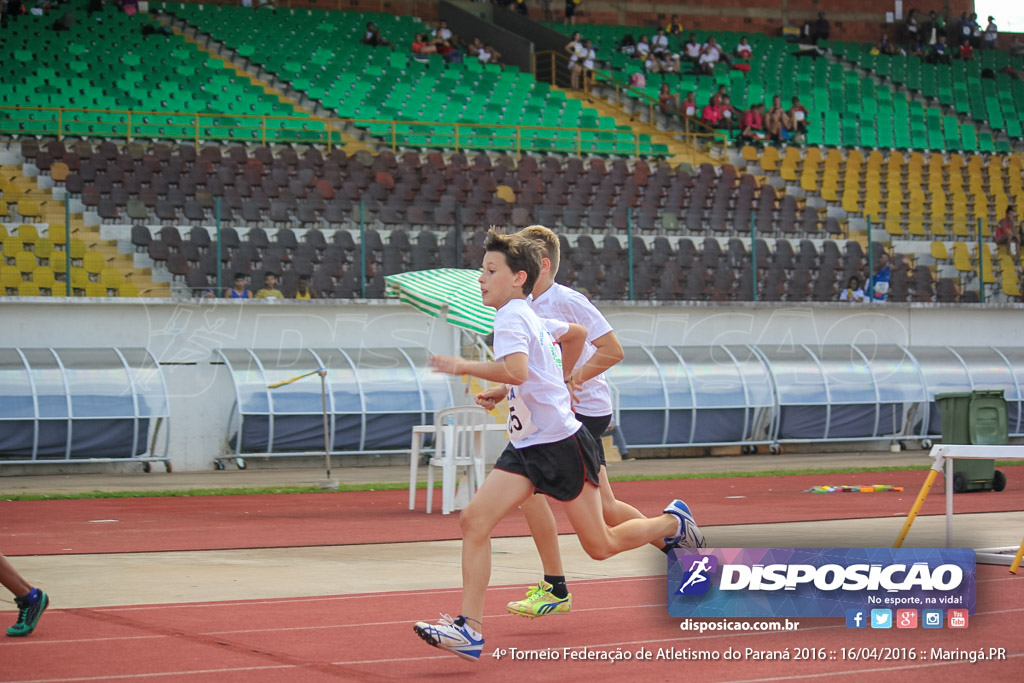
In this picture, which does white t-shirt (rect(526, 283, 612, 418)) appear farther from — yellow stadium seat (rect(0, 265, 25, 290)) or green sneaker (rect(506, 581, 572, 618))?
yellow stadium seat (rect(0, 265, 25, 290))

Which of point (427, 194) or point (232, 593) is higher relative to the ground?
point (427, 194)

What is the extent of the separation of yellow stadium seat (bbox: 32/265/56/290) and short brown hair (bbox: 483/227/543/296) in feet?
58.5

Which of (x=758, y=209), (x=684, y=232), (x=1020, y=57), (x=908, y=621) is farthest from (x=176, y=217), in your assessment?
(x=1020, y=57)

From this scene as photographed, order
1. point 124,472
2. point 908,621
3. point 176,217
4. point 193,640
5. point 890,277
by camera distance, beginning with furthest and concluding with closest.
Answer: point 890,277 → point 176,217 → point 124,472 → point 193,640 → point 908,621

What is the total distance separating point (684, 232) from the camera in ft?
89.6

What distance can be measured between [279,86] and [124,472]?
16.7 m

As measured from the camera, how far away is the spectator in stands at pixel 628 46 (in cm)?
4131

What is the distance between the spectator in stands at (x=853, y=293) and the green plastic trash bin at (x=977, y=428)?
35.6ft

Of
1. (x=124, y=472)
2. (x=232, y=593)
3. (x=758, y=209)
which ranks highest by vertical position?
(x=758, y=209)

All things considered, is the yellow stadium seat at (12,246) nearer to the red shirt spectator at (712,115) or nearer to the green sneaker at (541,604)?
the green sneaker at (541,604)

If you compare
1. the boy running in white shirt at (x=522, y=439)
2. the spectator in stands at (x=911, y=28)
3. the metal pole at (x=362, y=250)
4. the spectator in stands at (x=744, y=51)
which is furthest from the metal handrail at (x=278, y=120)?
the boy running in white shirt at (x=522, y=439)

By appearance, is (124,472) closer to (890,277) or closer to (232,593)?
(232,593)

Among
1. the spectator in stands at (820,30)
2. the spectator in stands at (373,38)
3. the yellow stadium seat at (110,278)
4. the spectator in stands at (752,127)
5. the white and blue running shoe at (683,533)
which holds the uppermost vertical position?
the spectator in stands at (820,30)

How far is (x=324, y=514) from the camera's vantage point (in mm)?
13695
